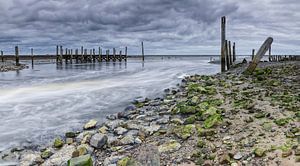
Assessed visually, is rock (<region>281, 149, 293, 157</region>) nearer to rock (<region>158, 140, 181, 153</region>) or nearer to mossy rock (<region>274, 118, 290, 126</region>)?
mossy rock (<region>274, 118, 290, 126</region>)

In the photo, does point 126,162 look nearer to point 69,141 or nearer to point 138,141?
point 138,141

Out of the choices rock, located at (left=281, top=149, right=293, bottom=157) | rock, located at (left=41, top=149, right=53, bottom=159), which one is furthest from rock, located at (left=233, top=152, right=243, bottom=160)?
rock, located at (left=41, top=149, right=53, bottom=159)

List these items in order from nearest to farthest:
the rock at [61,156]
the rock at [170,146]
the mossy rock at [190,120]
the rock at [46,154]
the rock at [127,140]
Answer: the rock at [170,146], the rock at [61,156], the rock at [46,154], the rock at [127,140], the mossy rock at [190,120]

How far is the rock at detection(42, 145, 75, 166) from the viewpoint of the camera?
6422 mm

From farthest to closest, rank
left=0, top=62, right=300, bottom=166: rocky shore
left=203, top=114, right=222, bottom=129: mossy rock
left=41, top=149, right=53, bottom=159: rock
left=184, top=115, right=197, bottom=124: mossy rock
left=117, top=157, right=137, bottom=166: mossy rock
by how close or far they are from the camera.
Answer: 1. left=184, top=115, right=197, bottom=124: mossy rock
2. left=203, top=114, right=222, bottom=129: mossy rock
3. left=41, top=149, right=53, bottom=159: rock
4. left=117, top=157, right=137, bottom=166: mossy rock
5. left=0, top=62, right=300, bottom=166: rocky shore

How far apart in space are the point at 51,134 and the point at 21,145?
99 centimetres

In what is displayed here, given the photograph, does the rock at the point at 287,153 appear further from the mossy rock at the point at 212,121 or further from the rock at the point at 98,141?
the rock at the point at 98,141

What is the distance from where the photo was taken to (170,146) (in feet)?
21.0

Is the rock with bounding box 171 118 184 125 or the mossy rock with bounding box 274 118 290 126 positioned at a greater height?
the mossy rock with bounding box 274 118 290 126

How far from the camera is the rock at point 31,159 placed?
21.5 feet

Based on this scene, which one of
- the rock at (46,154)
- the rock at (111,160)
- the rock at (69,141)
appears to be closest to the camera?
the rock at (111,160)

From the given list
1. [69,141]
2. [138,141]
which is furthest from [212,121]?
[69,141]

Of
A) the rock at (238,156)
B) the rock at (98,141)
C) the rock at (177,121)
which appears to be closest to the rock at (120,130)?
the rock at (98,141)

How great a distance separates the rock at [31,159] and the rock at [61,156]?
202mm
